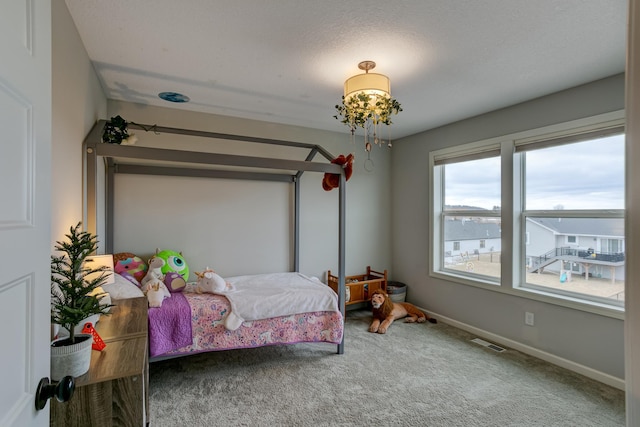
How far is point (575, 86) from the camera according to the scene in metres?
2.73

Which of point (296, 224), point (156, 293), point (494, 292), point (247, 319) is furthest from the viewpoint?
point (296, 224)

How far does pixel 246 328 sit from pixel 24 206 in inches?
85.4

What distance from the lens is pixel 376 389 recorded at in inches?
95.1

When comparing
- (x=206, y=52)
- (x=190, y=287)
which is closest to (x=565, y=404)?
(x=190, y=287)

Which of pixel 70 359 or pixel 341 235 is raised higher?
pixel 341 235

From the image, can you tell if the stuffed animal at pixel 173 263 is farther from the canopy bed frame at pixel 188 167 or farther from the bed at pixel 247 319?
the canopy bed frame at pixel 188 167

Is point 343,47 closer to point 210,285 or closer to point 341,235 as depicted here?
point 341,235

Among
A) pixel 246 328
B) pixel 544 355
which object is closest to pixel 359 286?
pixel 246 328

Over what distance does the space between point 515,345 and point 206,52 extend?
369 centimetres

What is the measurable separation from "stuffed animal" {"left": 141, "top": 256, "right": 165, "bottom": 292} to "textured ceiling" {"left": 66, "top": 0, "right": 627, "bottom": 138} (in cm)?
154

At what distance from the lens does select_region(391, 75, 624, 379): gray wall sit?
258 cm

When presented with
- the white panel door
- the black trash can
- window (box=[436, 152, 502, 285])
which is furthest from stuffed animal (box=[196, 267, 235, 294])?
window (box=[436, 152, 502, 285])

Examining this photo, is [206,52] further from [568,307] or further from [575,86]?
[568,307]

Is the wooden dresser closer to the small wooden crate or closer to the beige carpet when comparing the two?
the beige carpet
